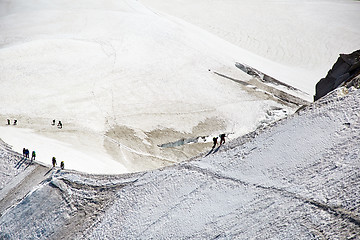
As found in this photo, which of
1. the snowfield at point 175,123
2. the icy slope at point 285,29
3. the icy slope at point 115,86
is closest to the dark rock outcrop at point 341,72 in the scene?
the snowfield at point 175,123

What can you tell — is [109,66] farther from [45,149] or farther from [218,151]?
[218,151]

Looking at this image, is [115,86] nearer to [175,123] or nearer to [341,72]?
[175,123]

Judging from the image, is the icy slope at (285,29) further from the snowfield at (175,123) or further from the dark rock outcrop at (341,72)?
the dark rock outcrop at (341,72)

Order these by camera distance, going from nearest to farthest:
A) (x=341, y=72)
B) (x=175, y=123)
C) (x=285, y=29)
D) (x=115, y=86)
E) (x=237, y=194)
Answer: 1. (x=237, y=194)
2. (x=341, y=72)
3. (x=175, y=123)
4. (x=115, y=86)
5. (x=285, y=29)

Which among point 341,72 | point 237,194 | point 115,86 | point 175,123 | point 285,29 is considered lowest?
point 175,123

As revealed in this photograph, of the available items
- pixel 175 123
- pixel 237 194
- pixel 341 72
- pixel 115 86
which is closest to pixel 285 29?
pixel 115 86

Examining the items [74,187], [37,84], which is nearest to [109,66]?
[37,84]

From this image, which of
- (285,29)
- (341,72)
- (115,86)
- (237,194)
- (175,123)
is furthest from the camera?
(285,29)
